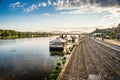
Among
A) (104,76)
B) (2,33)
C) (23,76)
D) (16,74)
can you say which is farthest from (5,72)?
(2,33)

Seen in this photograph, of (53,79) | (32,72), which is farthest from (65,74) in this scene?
(32,72)

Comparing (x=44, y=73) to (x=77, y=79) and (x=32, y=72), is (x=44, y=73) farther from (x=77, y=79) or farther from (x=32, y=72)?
(x=77, y=79)

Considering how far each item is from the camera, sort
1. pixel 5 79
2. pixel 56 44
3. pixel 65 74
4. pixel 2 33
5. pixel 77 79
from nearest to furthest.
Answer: pixel 77 79
pixel 65 74
pixel 5 79
pixel 56 44
pixel 2 33

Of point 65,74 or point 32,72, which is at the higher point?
point 65,74

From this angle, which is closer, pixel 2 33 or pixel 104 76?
pixel 104 76

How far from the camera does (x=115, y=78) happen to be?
1470 cm

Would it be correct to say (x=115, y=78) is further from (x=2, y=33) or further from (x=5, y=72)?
(x=2, y=33)

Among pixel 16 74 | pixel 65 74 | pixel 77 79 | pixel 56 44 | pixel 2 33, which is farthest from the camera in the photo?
pixel 2 33

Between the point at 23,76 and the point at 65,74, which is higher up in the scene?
the point at 65,74

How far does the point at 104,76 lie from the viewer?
15266 mm

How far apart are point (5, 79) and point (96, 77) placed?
12.4m

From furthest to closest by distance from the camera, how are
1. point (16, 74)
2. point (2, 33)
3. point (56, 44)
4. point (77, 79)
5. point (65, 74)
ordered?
1. point (2, 33)
2. point (56, 44)
3. point (16, 74)
4. point (65, 74)
5. point (77, 79)

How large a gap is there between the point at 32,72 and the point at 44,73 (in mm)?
2038

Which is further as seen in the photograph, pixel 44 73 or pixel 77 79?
pixel 44 73
